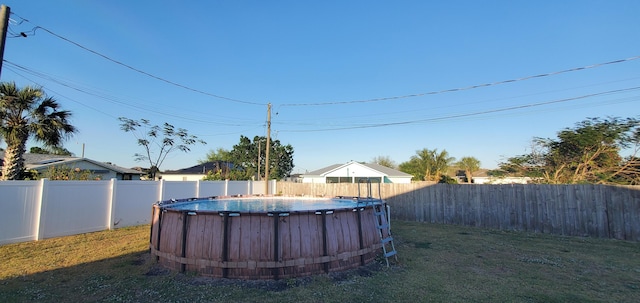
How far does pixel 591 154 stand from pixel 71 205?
19418mm

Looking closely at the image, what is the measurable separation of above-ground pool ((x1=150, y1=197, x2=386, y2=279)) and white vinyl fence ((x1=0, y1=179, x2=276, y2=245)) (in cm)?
500

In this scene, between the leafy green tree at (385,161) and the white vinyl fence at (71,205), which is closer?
the white vinyl fence at (71,205)

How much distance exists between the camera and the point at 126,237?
8328 millimetres

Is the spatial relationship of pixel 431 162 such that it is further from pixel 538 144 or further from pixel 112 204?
pixel 112 204

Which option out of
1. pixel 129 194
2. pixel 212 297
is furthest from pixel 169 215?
pixel 129 194

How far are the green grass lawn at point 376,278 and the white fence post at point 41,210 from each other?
0.38 metres

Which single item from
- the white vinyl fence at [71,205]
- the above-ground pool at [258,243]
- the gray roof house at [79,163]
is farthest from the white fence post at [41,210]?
the gray roof house at [79,163]

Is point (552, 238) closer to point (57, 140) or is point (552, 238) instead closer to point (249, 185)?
point (249, 185)

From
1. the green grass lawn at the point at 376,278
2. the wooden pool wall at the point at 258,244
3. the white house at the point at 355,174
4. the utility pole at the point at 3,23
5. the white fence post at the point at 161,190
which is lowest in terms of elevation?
the green grass lawn at the point at 376,278

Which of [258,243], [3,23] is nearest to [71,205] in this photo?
[3,23]

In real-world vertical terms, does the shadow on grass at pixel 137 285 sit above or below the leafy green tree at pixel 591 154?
below

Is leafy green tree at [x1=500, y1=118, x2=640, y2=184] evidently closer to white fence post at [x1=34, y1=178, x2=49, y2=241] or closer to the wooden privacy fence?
the wooden privacy fence

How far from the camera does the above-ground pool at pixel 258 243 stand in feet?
15.7

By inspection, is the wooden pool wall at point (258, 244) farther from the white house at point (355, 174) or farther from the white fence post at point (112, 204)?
the white house at point (355, 174)
